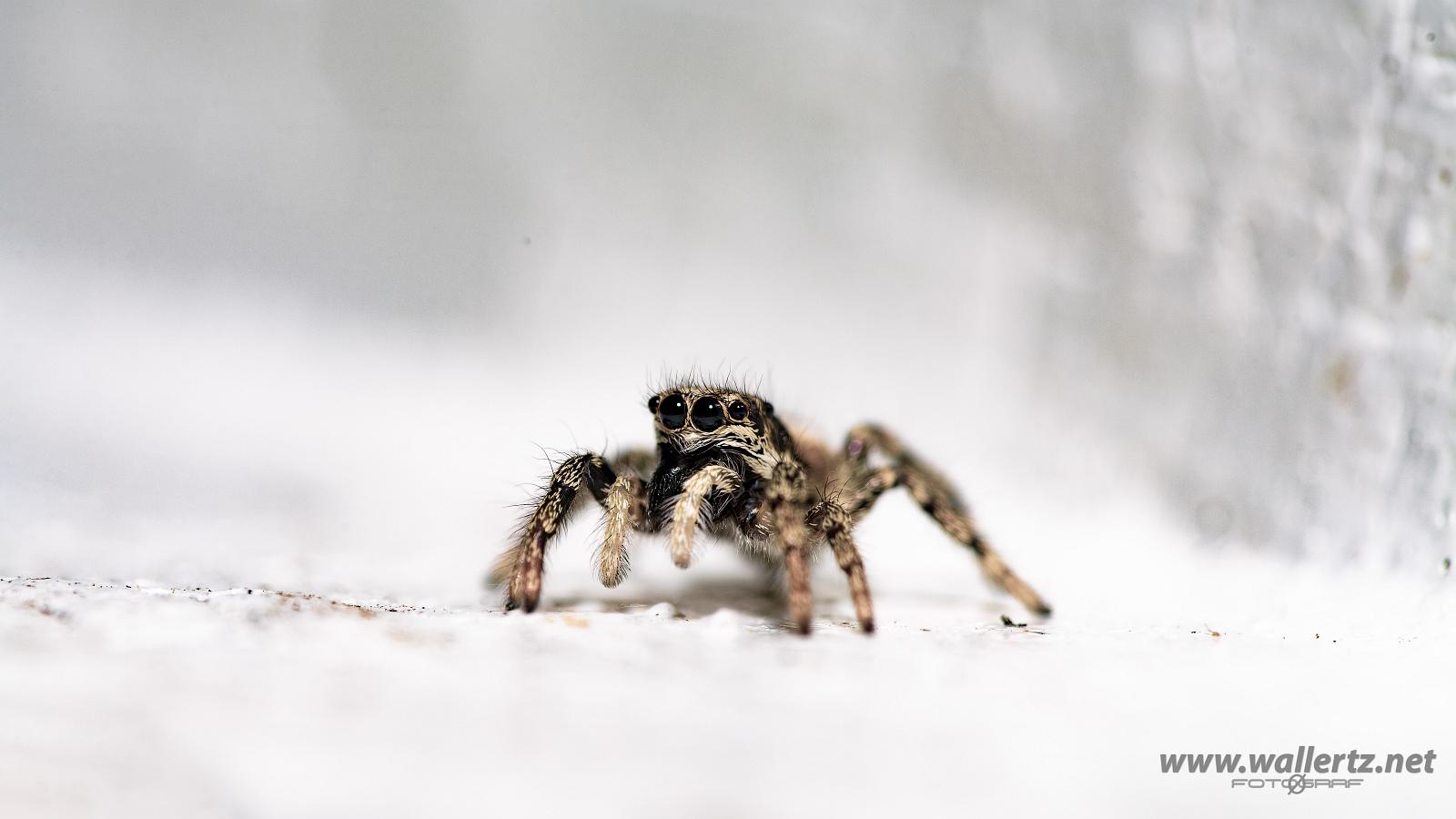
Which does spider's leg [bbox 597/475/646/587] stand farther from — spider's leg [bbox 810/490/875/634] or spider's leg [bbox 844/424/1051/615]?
spider's leg [bbox 844/424/1051/615]

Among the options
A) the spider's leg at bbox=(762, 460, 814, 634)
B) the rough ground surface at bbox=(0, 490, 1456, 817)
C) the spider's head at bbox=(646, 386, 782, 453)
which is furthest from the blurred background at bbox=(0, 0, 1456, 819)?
the spider's head at bbox=(646, 386, 782, 453)

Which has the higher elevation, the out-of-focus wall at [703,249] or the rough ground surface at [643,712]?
the out-of-focus wall at [703,249]

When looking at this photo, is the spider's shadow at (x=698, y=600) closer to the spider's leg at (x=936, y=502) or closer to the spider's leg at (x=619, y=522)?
the spider's leg at (x=619, y=522)

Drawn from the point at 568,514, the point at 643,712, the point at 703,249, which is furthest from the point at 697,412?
the point at 703,249

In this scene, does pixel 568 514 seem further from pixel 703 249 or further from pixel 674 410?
pixel 703 249

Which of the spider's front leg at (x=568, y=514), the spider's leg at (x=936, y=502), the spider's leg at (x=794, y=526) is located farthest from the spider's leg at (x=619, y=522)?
the spider's leg at (x=936, y=502)
